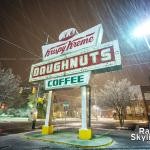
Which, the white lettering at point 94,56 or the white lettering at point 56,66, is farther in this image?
the white lettering at point 56,66

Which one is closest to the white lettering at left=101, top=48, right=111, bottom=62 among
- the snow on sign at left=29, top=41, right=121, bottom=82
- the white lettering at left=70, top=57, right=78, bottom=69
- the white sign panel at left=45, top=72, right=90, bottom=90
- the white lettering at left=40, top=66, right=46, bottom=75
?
the snow on sign at left=29, top=41, right=121, bottom=82

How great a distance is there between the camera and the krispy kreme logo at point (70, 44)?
11957 millimetres

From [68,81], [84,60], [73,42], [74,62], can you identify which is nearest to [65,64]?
[74,62]

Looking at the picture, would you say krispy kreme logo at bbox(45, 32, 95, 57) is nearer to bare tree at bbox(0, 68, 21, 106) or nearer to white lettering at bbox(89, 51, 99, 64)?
white lettering at bbox(89, 51, 99, 64)

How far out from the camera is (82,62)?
11.7m

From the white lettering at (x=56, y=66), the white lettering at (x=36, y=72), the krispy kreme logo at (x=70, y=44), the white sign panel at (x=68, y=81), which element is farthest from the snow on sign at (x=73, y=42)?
the white sign panel at (x=68, y=81)

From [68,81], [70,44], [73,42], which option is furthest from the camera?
[70,44]

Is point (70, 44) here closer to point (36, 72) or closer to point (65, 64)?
point (65, 64)

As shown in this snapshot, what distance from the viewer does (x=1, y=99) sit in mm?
29906

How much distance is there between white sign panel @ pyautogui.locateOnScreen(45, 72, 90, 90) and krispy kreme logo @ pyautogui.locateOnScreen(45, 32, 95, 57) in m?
2.65

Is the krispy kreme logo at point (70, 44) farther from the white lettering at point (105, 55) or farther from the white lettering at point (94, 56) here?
the white lettering at point (105, 55)

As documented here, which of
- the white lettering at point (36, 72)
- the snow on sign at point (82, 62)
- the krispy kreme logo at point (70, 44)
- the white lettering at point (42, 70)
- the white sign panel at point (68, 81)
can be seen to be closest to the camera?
the snow on sign at point (82, 62)

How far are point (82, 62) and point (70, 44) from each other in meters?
2.37

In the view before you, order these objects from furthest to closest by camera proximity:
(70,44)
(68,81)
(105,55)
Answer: (70,44) → (68,81) → (105,55)
